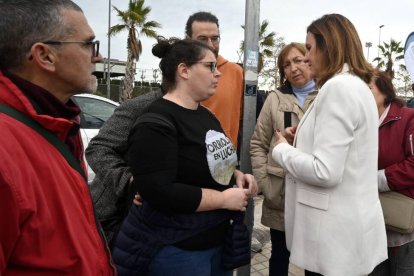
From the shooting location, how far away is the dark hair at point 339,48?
180 cm

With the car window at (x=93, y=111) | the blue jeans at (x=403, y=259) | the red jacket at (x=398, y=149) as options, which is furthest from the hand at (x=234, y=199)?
the car window at (x=93, y=111)

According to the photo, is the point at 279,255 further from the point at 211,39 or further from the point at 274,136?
the point at 211,39

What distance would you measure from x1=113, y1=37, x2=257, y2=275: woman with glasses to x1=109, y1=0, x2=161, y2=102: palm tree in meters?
21.3

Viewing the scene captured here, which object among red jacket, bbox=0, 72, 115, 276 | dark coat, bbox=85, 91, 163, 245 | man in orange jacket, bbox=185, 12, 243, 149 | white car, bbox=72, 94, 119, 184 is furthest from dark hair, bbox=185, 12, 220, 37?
white car, bbox=72, 94, 119, 184

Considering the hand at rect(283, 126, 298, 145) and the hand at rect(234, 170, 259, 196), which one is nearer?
the hand at rect(234, 170, 259, 196)

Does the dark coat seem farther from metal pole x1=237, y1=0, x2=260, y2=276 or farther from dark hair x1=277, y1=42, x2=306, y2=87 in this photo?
dark hair x1=277, y1=42, x2=306, y2=87

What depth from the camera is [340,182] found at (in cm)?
173

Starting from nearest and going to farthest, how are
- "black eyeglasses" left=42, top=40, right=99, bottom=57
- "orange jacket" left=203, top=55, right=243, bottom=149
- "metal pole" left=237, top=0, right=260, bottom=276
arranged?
"black eyeglasses" left=42, top=40, right=99, bottom=57, "metal pole" left=237, top=0, right=260, bottom=276, "orange jacket" left=203, top=55, right=243, bottom=149

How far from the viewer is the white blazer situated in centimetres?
168

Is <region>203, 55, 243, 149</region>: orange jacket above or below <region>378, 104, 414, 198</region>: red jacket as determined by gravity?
above

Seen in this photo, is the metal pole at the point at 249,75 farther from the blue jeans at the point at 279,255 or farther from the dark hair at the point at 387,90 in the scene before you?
the dark hair at the point at 387,90

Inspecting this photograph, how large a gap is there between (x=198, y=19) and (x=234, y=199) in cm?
138

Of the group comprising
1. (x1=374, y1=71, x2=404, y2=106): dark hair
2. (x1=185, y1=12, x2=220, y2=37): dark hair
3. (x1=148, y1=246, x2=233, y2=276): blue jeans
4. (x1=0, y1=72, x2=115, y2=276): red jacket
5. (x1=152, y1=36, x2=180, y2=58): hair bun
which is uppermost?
(x1=185, y1=12, x2=220, y2=37): dark hair

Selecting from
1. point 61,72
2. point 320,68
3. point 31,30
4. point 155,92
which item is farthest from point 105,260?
point 320,68
